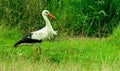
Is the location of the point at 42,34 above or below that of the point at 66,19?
above

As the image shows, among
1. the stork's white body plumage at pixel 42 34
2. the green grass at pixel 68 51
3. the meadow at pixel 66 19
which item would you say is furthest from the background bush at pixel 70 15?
the stork's white body plumage at pixel 42 34

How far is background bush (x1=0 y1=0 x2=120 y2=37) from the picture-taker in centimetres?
1122

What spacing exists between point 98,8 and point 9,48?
314cm

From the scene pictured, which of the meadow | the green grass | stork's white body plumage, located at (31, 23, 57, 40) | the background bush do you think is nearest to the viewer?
the green grass

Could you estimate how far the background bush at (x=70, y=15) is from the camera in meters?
11.2

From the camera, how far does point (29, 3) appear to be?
1143cm

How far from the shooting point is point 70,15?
11.4 m

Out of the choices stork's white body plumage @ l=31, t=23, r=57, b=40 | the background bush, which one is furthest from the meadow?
stork's white body plumage @ l=31, t=23, r=57, b=40

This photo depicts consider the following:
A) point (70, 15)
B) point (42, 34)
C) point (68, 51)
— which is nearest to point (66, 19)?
point (70, 15)

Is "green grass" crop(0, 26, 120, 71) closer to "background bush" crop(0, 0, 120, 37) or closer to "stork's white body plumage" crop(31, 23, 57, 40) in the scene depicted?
"stork's white body plumage" crop(31, 23, 57, 40)

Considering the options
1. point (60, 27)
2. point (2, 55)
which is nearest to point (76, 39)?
point (60, 27)

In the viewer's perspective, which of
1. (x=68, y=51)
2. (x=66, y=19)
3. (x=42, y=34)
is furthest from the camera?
(x=66, y=19)

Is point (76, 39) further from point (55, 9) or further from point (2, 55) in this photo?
point (2, 55)

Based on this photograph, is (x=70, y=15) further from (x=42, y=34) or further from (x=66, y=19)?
(x=42, y=34)
